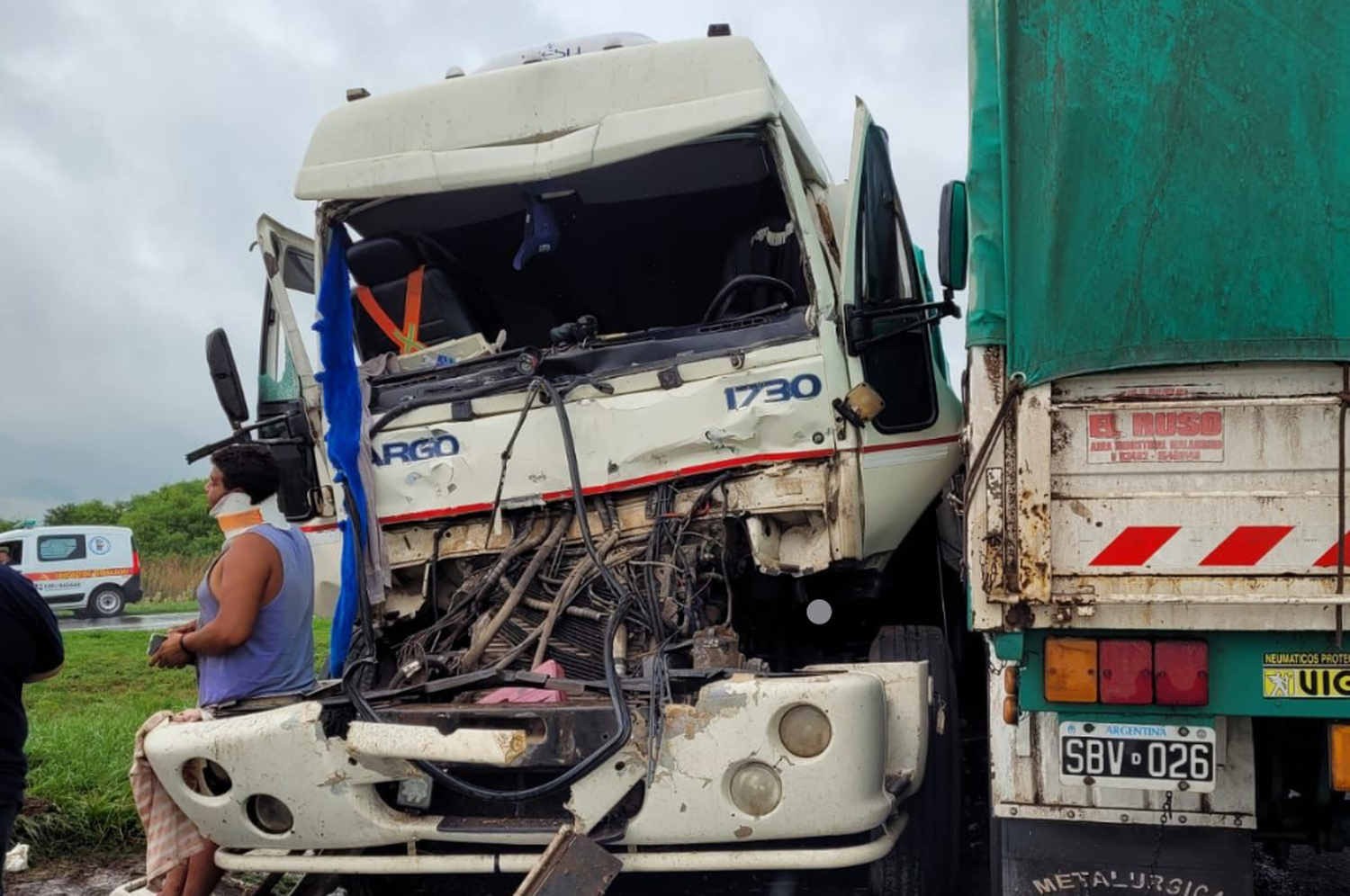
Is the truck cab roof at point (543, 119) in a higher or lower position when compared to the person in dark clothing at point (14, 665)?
higher

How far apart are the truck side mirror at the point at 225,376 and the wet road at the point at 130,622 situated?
668 inches

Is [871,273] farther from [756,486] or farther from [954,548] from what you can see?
[954,548]

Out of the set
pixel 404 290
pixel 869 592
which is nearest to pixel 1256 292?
pixel 869 592

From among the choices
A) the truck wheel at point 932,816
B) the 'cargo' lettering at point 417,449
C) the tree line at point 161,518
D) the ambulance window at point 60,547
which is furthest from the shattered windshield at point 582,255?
the tree line at point 161,518

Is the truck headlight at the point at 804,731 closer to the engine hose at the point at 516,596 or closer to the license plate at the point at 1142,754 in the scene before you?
the license plate at the point at 1142,754

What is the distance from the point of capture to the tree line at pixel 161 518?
132 ft

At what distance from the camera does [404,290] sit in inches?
204

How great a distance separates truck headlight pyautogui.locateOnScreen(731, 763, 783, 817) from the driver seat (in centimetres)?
241

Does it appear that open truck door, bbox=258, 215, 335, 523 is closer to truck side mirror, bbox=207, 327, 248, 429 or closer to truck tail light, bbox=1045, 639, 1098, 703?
truck side mirror, bbox=207, 327, 248, 429

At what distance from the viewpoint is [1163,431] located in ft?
9.96

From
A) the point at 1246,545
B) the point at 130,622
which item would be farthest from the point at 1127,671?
the point at 130,622

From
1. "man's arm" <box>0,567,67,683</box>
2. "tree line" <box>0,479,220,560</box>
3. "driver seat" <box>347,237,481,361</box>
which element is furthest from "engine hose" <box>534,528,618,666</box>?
"tree line" <box>0,479,220,560</box>

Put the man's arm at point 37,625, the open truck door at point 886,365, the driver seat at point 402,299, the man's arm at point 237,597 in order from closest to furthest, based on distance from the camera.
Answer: the man's arm at point 37,625, the man's arm at point 237,597, the open truck door at point 886,365, the driver seat at point 402,299

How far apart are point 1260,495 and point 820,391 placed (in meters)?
1.57
